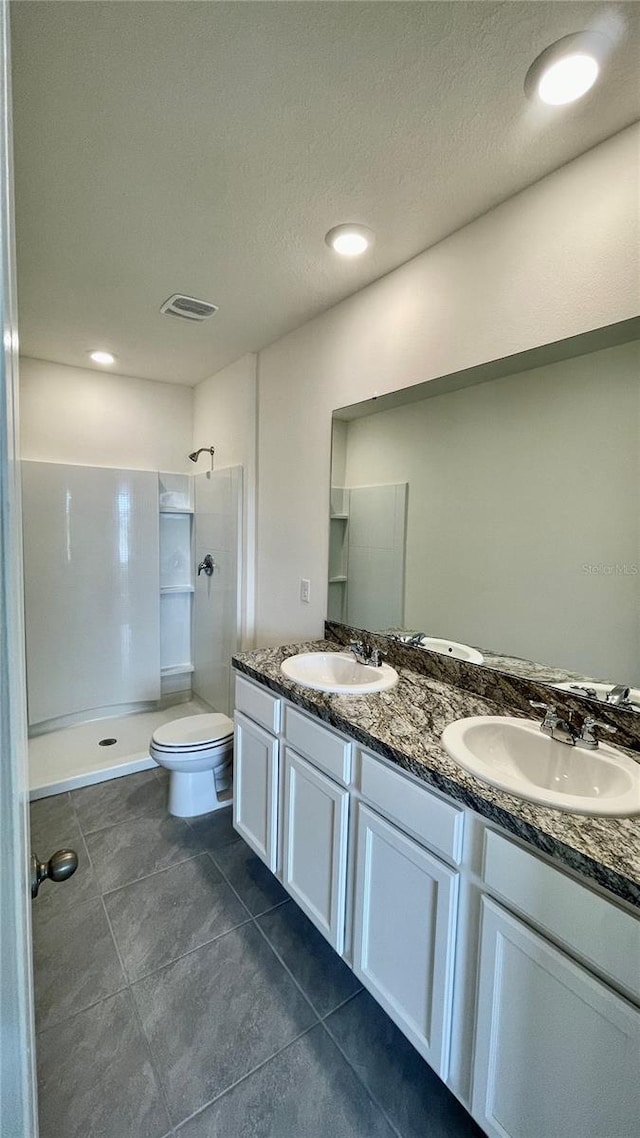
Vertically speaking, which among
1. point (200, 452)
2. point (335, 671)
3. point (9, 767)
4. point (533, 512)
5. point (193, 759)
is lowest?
point (193, 759)

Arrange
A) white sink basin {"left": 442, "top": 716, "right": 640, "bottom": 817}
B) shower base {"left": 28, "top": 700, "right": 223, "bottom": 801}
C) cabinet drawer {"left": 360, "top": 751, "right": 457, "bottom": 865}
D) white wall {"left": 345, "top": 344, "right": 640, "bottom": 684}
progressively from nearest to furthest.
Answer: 1. white sink basin {"left": 442, "top": 716, "right": 640, "bottom": 817}
2. cabinet drawer {"left": 360, "top": 751, "right": 457, "bottom": 865}
3. white wall {"left": 345, "top": 344, "right": 640, "bottom": 684}
4. shower base {"left": 28, "top": 700, "right": 223, "bottom": 801}

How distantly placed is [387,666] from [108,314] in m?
2.15

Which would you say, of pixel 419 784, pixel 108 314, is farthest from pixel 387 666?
pixel 108 314

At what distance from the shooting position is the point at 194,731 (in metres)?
2.34

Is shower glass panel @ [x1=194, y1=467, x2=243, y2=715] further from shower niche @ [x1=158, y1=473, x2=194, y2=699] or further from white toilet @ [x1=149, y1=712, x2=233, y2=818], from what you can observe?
white toilet @ [x1=149, y1=712, x2=233, y2=818]

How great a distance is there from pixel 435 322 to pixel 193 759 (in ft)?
6.98

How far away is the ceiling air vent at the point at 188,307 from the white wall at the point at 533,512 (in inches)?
41.6

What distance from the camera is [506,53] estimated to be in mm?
989

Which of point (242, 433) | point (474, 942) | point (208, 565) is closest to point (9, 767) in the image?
point (474, 942)

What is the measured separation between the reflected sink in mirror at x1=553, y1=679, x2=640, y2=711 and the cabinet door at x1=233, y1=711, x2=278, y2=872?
984 mm

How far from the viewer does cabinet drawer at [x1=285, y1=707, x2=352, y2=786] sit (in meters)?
1.33

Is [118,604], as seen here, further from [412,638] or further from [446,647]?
[446,647]

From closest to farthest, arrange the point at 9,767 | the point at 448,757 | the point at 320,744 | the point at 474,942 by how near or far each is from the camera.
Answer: the point at 9,767
the point at 474,942
the point at 448,757
the point at 320,744

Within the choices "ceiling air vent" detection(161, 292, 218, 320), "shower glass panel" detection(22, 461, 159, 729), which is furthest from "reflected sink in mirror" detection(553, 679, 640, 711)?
"shower glass panel" detection(22, 461, 159, 729)
